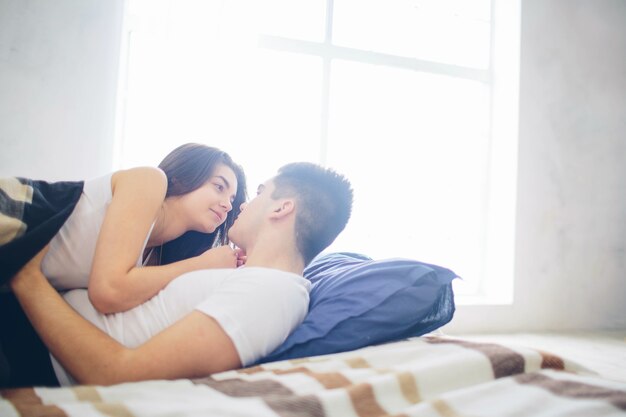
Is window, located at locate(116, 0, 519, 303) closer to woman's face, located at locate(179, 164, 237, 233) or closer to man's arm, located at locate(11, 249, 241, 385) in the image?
woman's face, located at locate(179, 164, 237, 233)

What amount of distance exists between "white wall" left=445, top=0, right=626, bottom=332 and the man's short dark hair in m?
2.29

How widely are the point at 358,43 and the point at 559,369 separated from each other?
114 inches

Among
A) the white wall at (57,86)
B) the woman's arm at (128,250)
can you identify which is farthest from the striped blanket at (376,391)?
the white wall at (57,86)

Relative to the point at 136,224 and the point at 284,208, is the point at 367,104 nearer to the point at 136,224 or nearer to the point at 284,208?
the point at 284,208

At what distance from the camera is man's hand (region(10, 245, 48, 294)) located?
2.84 feet

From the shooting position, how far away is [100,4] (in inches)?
94.0

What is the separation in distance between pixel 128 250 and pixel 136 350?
0.85 feet

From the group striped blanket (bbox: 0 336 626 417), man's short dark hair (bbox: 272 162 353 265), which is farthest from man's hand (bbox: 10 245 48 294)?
man's short dark hair (bbox: 272 162 353 265)

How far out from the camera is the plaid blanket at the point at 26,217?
86cm

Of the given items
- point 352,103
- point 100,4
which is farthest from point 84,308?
point 352,103

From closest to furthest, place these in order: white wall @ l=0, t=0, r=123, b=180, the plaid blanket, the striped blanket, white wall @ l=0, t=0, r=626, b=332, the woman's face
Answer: the striped blanket
the plaid blanket
the woman's face
white wall @ l=0, t=0, r=123, b=180
white wall @ l=0, t=0, r=626, b=332

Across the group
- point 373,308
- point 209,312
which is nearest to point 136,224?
point 209,312

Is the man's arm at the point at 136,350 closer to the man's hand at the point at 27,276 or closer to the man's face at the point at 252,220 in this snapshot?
the man's hand at the point at 27,276

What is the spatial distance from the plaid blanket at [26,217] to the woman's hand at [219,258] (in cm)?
34
